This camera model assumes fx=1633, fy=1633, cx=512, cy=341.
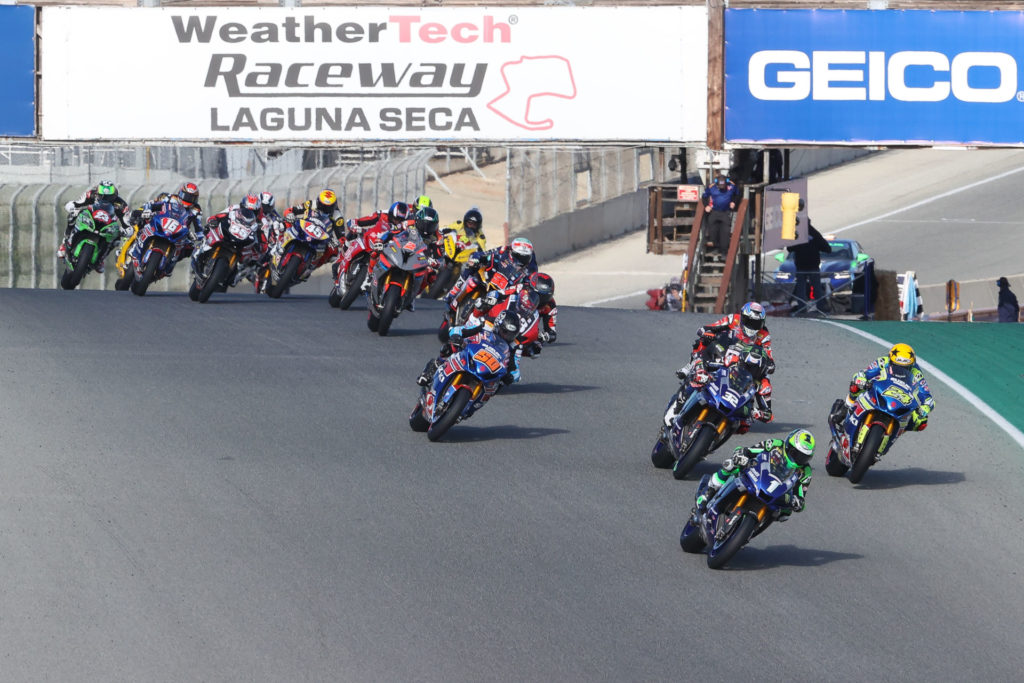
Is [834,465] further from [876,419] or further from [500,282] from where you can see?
[500,282]

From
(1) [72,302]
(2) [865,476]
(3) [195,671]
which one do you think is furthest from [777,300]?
(3) [195,671]

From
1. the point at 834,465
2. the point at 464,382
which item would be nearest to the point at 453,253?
the point at 464,382

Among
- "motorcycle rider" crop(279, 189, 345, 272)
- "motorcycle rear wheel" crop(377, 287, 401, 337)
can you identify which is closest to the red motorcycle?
"motorcycle rider" crop(279, 189, 345, 272)

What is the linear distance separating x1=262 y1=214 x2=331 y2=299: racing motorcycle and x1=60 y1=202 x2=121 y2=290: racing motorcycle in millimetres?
2569

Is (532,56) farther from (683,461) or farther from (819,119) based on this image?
(683,461)

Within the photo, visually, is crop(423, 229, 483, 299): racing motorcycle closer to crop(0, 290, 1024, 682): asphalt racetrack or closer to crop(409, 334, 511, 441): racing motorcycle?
crop(0, 290, 1024, 682): asphalt racetrack

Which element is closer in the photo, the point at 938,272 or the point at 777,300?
the point at 777,300

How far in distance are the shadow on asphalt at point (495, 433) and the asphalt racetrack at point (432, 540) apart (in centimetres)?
6

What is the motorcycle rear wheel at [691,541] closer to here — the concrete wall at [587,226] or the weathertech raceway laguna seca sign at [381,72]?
the weathertech raceway laguna seca sign at [381,72]

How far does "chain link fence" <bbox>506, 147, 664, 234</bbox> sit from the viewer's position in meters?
41.4

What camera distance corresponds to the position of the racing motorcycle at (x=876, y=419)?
539 inches

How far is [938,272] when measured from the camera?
39.7 m

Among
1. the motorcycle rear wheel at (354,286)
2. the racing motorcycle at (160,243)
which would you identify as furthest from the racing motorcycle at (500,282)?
the racing motorcycle at (160,243)

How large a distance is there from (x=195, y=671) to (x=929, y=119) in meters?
21.9
